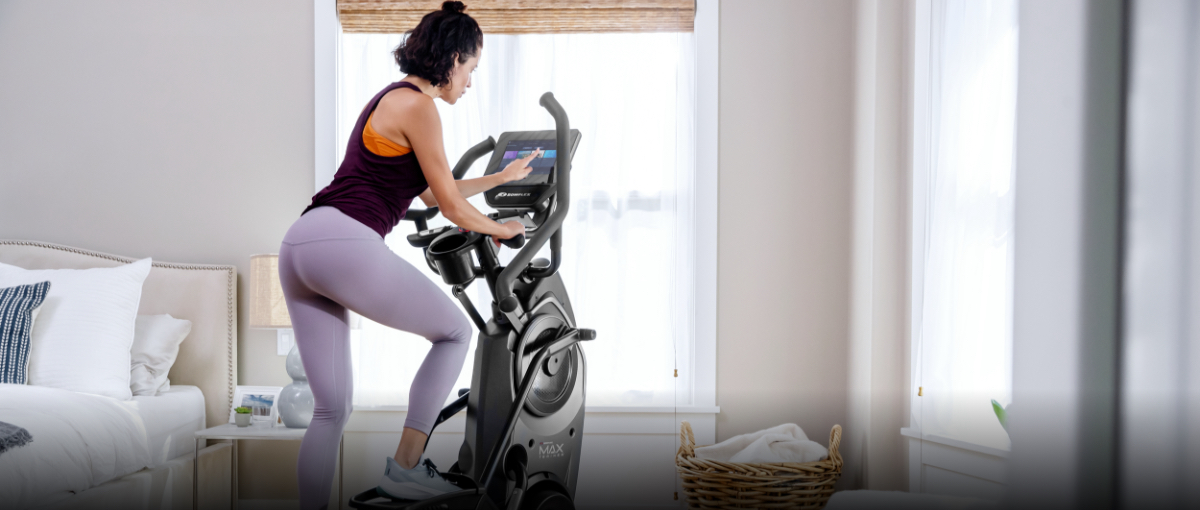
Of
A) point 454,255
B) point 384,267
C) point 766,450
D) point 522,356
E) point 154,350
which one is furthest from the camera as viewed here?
point 154,350

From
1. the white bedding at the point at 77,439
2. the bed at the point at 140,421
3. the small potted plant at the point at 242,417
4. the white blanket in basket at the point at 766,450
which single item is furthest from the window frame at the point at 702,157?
the white bedding at the point at 77,439

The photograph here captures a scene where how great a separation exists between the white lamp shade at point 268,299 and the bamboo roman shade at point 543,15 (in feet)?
3.53

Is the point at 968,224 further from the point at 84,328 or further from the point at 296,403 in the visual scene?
the point at 84,328

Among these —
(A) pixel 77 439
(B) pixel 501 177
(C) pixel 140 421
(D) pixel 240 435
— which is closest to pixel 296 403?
(D) pixel 240 435

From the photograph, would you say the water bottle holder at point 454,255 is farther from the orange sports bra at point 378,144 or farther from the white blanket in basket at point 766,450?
the white blanket in basket at point 766,450

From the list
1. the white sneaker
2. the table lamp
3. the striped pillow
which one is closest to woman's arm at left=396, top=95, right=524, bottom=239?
the white sneaker

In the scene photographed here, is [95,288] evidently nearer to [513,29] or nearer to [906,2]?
[513,29]

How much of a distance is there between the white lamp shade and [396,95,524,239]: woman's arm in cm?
125

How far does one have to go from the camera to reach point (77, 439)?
1714 mm

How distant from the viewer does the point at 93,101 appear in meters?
2.83

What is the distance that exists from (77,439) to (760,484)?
6.27 feet

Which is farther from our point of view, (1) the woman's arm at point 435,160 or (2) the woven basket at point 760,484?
(2) the woven basket at point 760,484

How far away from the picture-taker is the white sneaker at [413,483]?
4.62 ft

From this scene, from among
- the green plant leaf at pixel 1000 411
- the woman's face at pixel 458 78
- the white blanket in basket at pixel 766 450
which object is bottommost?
the white blanket in basket at pixel 766 450
